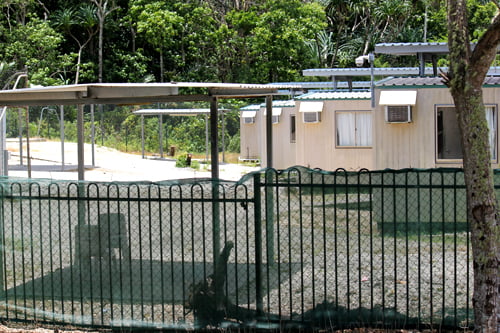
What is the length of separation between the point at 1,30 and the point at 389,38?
18.2 metres

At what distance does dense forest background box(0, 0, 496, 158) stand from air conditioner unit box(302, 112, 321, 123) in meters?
12.9

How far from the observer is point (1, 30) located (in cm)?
3359

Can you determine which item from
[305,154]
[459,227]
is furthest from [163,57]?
[459,227]

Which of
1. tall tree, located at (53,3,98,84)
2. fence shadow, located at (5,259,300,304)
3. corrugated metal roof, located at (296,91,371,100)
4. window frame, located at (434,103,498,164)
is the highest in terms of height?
tall tree, located at (53,3,98,84)

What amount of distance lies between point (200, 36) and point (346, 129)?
17742mm

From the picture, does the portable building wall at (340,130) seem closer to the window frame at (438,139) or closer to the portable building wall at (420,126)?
the portable building wall at (420,126)

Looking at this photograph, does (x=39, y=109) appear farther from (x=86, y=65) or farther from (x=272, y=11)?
(x=272, y=11)

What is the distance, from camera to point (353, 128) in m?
19.3

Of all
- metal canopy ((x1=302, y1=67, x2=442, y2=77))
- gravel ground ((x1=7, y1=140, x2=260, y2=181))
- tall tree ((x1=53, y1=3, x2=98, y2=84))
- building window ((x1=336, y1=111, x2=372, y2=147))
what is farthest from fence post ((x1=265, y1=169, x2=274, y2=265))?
tall tree ((x1=53, y1=3, x2=98, y2=84))

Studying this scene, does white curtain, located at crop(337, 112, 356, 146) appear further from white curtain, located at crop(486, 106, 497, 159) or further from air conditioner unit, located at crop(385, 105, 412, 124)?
white curtain, located at crop(486, 106, 497, 159)

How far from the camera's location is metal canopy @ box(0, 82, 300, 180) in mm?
7938

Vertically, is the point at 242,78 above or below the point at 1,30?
below

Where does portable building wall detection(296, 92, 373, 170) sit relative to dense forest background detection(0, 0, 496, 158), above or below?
below

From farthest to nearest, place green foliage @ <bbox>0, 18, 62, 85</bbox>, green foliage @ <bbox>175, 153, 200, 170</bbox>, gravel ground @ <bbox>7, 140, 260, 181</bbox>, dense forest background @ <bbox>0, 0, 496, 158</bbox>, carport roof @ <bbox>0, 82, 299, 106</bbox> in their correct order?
dense forest background @ <bbox>0, 0, 496, 158</bbox>
green foliage @ <bbox>0, 18, 62, 85</bbox>
green foliage @ <bbox>175, 153, 200, 170</bbox>
gravel ground @ <bbox>7, 140, 260, 181</bbox>
carport roof @ <bbox>0, 82, 299, 106</bbox>
